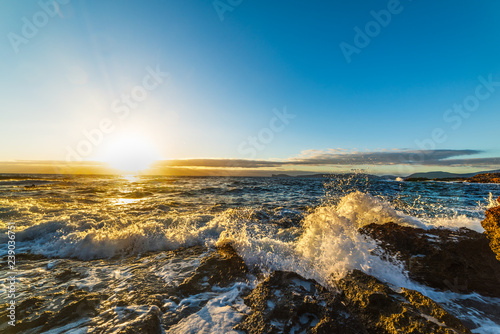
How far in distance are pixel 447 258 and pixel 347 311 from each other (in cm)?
286

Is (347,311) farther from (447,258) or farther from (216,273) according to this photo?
(447,258)

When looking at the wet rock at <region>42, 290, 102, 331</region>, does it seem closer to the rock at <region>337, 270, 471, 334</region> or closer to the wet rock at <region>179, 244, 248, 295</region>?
the wet rock at <region>179, 244, 248, 295</region>

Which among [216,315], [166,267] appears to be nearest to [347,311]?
[216,315]

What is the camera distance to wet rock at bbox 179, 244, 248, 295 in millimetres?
4223

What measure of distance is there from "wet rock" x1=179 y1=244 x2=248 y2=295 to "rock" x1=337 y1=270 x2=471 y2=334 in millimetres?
2247

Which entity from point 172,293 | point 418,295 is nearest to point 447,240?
point 418,295

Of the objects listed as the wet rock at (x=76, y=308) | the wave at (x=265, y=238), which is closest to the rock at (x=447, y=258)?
the wave at (x=265, y=238)

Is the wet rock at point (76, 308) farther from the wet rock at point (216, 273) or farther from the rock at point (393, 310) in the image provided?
the rock at point (393, 310)

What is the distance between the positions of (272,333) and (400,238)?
403cm

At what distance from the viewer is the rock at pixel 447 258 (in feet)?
12.9

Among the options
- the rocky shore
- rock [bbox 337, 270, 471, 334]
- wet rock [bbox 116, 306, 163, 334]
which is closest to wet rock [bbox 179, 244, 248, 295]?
the rocky shore

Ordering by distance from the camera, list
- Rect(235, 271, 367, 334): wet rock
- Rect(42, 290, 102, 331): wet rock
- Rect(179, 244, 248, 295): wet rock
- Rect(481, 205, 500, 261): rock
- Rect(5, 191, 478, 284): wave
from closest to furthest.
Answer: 1. Rect(235, 271, 367, 334): wet rock
2. Rect(42, 290, 102, 331): wet rock
3. Rect(481, 205, 500, 261): rock
4. Rect(179, 244, 248, 295): wet rock
5. Rect(5, 191, 478, 284): wave

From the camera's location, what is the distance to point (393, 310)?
2961mm

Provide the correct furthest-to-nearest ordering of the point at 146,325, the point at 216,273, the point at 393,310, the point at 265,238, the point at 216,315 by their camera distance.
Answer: the point at 265,238 → the point at 216,273 → the point at 216,315 → the point at 146,325 → the point at 393,310
